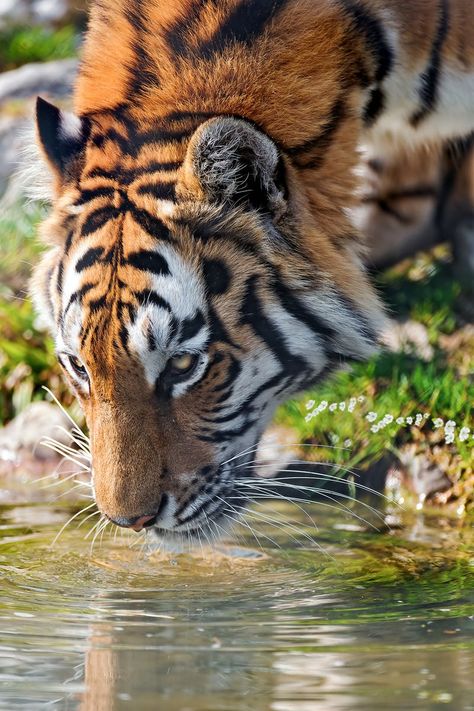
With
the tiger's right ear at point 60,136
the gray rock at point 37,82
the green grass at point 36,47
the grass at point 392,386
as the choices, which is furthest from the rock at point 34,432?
the green grass at point 36,47

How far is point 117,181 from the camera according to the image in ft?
12.4

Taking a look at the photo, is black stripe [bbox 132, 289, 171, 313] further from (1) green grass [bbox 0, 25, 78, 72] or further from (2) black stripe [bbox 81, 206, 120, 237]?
(1) green grass [bbox 0, 25, 78, 72]

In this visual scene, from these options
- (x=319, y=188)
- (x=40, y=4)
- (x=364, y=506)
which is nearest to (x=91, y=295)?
(x=319, y=188)

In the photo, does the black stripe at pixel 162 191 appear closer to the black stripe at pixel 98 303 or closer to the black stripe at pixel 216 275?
the black stripe at pixel 216 275

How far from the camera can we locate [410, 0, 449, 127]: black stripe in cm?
437

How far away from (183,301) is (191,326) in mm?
73

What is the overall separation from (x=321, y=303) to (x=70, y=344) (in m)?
0.76

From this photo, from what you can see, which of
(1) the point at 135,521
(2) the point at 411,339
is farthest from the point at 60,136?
(2) the point at 411,339

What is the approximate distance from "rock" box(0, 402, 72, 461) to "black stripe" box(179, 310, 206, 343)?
2.05 meters

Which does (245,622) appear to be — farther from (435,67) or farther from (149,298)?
(435,67)

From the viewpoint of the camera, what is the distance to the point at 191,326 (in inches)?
142

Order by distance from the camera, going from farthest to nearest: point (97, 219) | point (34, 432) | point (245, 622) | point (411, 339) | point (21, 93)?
point (21, 93), point (411, 339), point (34, 432), point (97, 219), point (245, 622)

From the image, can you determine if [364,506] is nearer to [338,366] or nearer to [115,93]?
[338,366]

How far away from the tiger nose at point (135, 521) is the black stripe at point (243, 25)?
4.45 ft
